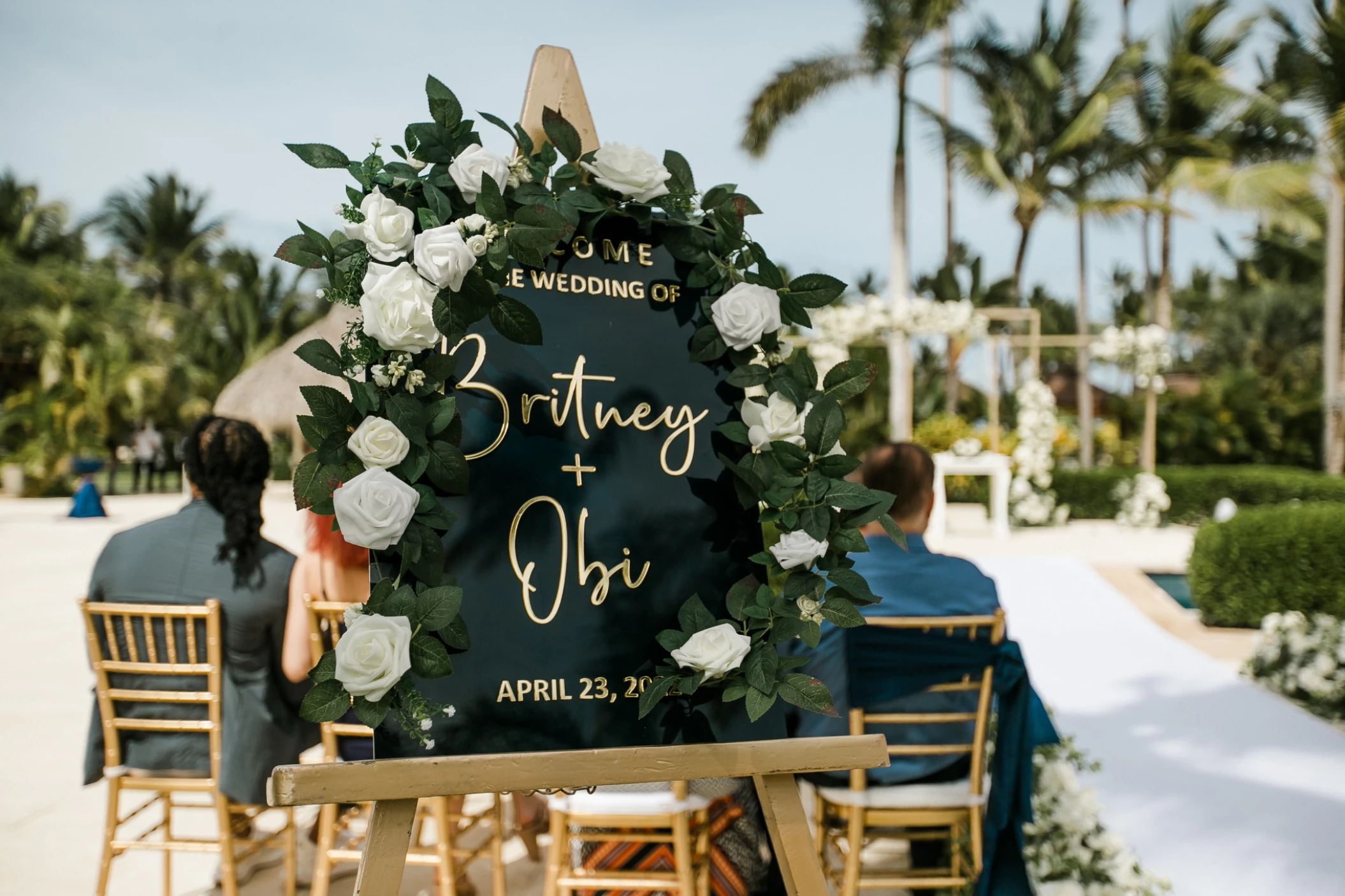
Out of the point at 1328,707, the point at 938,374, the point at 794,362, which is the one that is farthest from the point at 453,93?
the point at 938,374

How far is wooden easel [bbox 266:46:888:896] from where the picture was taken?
1429 millimetres

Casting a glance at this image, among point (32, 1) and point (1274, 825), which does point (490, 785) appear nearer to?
point (1274, 825)

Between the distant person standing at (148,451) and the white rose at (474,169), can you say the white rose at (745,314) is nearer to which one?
the white rose at (474,169)

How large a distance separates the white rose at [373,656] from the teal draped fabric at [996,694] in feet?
4.32

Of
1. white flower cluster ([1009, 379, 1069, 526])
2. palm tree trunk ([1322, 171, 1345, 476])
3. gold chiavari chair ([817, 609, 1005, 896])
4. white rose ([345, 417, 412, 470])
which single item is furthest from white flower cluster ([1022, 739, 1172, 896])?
palm tree trunk ([1322, 171, 1345, 476])

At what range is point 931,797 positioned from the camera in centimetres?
250

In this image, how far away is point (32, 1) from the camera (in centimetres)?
3192

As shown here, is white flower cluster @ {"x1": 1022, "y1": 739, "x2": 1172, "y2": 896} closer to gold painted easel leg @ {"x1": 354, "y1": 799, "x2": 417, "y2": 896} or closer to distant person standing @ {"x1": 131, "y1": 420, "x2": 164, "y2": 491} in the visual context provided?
gold painted easel leg @ {"x1": 354, "y1": 799, "x2": 417, "y2": 896}

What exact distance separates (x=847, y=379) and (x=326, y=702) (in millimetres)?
1022

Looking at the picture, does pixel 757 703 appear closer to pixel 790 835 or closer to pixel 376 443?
pixel 790 835

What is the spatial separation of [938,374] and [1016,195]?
15.3ft

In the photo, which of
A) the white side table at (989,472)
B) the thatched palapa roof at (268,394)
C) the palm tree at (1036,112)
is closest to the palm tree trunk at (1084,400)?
the palm tree at (1036,112)

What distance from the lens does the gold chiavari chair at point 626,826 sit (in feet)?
7.64

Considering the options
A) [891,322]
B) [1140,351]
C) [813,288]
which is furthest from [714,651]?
[1140,351]
